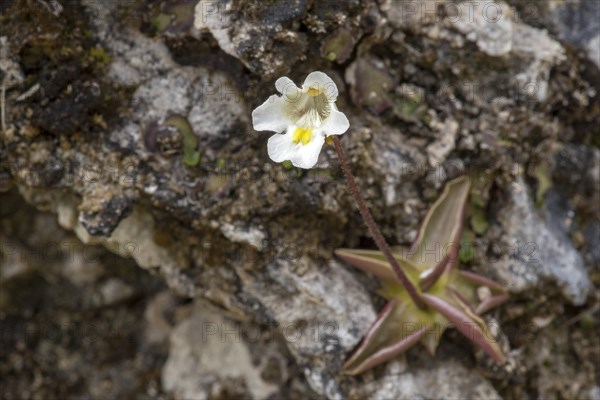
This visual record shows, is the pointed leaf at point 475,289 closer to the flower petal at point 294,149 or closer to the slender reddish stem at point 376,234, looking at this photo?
the slender reddish stem at point 376,234

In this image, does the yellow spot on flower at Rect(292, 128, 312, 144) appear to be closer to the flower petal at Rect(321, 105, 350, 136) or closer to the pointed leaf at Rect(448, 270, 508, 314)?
the flower petal at Rect(321, 105, 350, 136)

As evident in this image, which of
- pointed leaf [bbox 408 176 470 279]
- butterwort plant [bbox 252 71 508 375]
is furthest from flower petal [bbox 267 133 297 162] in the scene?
pointed leaf [bbox 408 176 470 279]

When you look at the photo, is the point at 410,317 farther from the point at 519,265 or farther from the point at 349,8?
the point at 349,8

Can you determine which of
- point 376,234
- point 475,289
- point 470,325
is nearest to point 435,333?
point 470,325

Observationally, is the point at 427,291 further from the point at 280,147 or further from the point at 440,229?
the point at 280,147

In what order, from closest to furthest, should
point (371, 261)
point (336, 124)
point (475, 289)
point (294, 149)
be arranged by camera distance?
point (336, 124) < point (294, 149) < point (371, 261) < point (475, 289)

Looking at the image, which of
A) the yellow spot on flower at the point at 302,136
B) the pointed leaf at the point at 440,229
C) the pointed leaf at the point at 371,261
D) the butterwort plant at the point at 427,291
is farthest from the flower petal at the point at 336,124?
the pointed leaf at the point at 440,229

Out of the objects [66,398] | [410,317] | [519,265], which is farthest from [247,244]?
[66,398]
